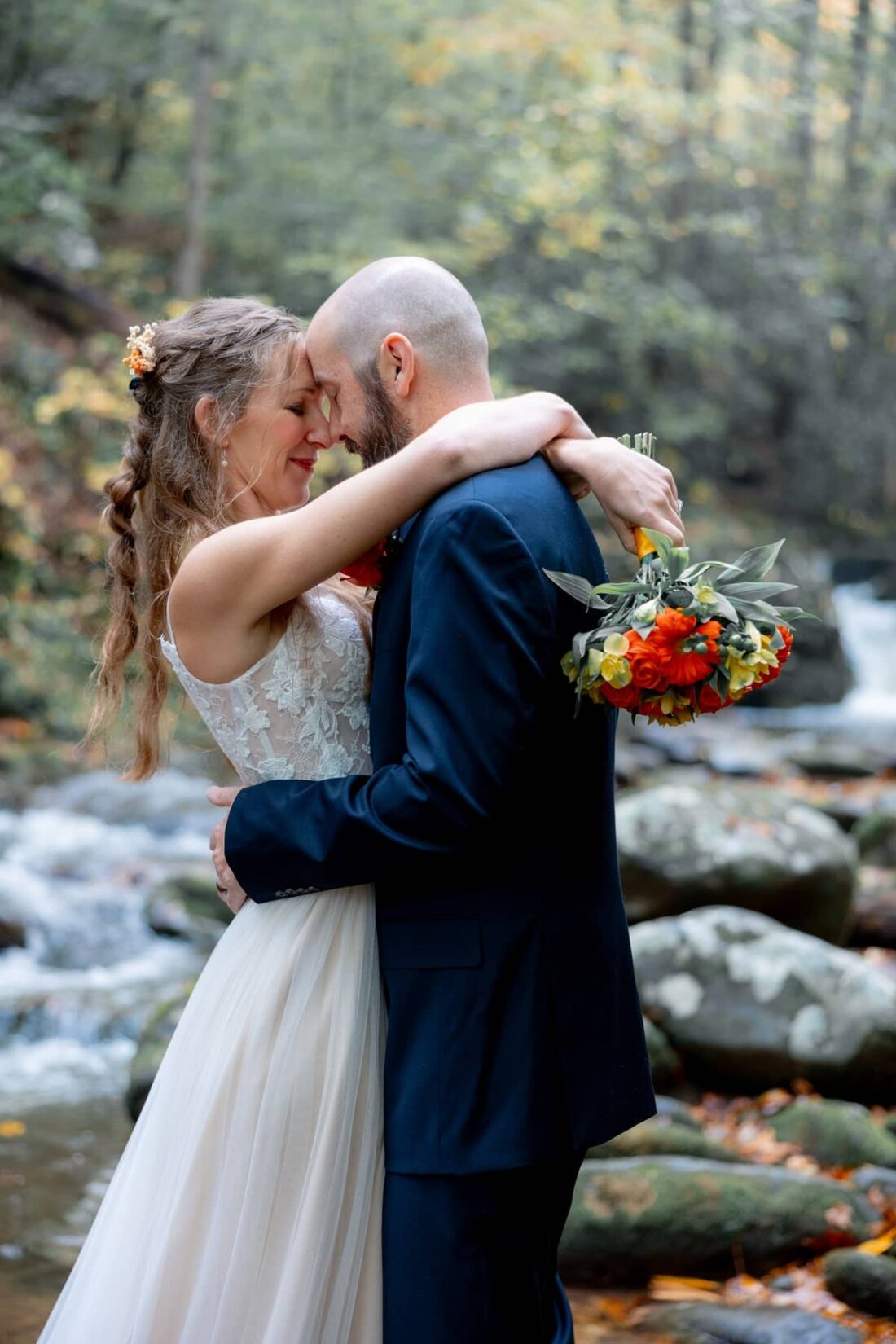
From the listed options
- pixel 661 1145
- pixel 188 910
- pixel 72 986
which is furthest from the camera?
pixel 188 910

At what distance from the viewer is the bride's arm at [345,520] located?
85.4 inches

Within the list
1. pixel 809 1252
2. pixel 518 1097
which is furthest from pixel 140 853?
pixel 518 1097

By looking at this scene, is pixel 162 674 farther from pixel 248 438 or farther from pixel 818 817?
pixel 818 817

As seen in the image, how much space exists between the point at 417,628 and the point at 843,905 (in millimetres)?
5199

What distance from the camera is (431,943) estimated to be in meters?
2.20

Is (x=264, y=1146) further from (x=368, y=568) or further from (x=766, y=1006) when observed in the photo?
(x=766, y=1006)

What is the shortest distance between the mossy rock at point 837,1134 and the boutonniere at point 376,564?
3.24m

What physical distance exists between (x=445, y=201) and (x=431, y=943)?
15.5 meters

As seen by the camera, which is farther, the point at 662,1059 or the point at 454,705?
the point at 662,1059

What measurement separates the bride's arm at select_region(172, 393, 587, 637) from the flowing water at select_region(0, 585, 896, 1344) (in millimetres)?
2536

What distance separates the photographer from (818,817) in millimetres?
6875

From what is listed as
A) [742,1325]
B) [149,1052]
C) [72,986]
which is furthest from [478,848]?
[72,986]

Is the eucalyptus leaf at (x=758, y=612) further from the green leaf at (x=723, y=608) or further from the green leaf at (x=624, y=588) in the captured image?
the green leaf at (x=624, y=588)

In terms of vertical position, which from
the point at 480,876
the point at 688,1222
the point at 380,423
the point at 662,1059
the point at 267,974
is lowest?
the point at 662,1059
